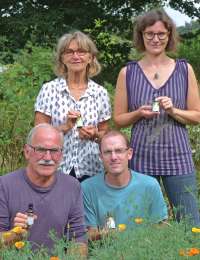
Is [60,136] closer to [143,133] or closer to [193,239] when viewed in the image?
[143,133]

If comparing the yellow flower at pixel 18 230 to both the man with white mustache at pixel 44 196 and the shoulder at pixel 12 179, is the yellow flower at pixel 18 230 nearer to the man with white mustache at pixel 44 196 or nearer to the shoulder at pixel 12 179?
the man with white mustache at pixel 44 196

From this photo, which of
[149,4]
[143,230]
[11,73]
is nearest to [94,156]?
[143,230]

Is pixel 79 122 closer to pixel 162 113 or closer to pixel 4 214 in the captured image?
pixel 162 113

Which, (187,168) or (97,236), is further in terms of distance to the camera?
(187,168)

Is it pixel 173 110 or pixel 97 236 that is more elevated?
pixel 173 110

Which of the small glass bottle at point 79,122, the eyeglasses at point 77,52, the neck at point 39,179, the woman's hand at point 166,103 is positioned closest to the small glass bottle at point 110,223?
the neck at point 39,179

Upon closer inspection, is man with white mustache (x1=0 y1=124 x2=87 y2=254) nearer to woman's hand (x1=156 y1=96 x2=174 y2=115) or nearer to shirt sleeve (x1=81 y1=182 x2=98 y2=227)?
shirt sleeve (x1=81 y1=182 x2=98 y2=227)

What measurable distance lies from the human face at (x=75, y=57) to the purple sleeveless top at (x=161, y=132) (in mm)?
304

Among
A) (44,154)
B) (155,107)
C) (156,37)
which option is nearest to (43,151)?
(44,154)

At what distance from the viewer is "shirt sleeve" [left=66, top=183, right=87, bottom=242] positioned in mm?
3686

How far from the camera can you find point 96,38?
35.4 ft

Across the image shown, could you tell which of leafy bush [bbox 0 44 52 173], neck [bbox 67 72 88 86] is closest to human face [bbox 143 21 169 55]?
neck [bbox 67 72 88 86]

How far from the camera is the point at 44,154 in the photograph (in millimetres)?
3648

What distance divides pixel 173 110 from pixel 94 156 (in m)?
0.60
